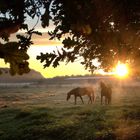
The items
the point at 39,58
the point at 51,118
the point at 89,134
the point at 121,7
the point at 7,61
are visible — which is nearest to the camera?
the point at 7,61

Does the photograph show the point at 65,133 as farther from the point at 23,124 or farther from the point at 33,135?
the point at 23,124

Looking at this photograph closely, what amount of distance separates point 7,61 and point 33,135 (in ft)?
46.8

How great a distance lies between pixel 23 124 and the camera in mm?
23000

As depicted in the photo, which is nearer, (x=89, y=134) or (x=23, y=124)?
(x=89, y=134)

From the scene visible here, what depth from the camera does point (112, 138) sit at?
16.9 m

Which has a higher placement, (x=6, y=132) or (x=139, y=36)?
(x=139, y=36)

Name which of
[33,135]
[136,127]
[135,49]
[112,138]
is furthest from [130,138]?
[33,135]

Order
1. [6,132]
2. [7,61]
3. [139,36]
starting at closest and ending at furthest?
1. [7,61]
2. [139,36]
3. [6,132]

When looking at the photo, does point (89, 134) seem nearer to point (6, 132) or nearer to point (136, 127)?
point (136, 127)

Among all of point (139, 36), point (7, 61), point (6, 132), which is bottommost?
point (6, 132)

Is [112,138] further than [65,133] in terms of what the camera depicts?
No

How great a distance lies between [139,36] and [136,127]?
180 inches

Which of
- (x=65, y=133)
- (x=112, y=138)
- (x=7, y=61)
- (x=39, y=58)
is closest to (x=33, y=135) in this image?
(x=65, y=133)

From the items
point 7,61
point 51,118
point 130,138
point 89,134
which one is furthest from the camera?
point 51,118
